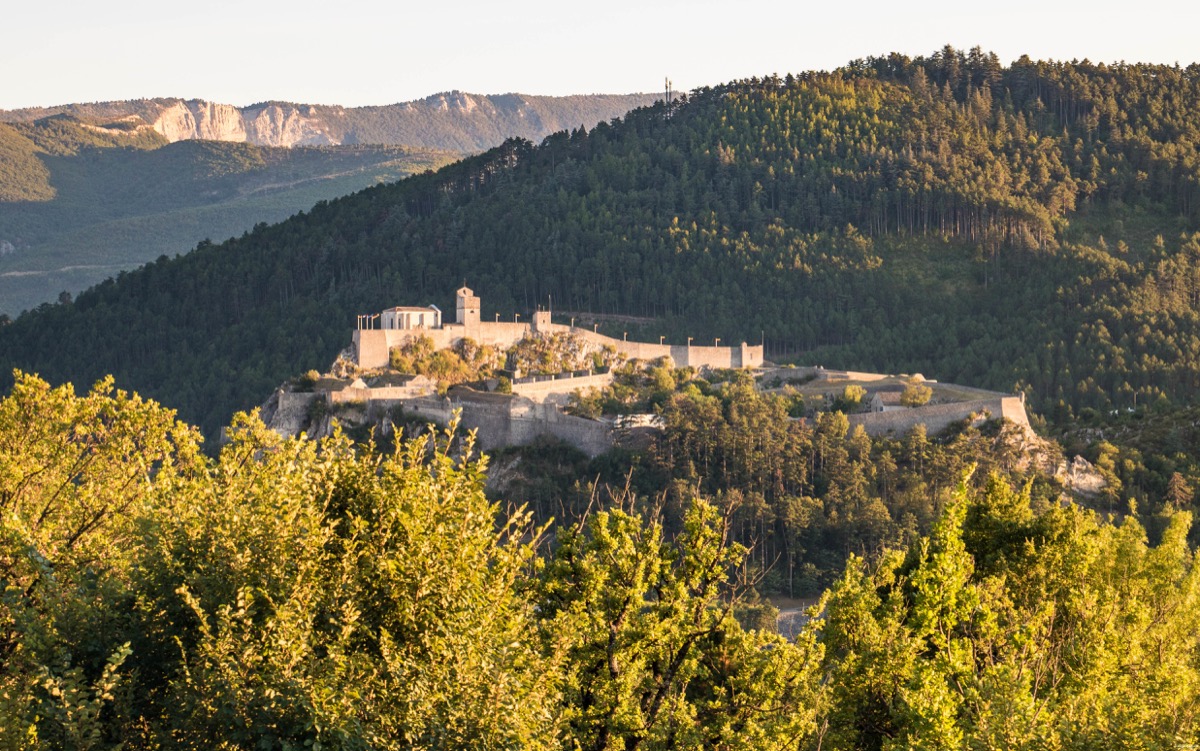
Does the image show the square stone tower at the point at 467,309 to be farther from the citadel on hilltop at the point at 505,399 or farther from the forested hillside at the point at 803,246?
the forested hillside at the point at 803,246

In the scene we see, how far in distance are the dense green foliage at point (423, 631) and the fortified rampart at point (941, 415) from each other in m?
45.1

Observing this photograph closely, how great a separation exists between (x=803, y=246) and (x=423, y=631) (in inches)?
3840

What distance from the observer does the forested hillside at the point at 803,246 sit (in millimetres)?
96125

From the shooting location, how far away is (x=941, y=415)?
68.8 metres

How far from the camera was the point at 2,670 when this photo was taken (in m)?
15.9

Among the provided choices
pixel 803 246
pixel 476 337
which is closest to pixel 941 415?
pixel 476 337

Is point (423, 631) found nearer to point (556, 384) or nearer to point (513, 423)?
point (513, 423)

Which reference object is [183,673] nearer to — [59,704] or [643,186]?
[59,704]

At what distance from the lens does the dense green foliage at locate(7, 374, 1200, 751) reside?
48.4 feet

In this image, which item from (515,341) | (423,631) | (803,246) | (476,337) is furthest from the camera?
(803,246)

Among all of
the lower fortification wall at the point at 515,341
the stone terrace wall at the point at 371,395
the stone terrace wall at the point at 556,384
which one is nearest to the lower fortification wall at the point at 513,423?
the stone terrace wall at the point at 371,395

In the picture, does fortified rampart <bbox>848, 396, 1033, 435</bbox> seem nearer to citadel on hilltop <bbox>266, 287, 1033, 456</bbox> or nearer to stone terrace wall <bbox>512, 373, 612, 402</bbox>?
citadel on hilltop <bbox>266, 287, 1033, 456</bbox>

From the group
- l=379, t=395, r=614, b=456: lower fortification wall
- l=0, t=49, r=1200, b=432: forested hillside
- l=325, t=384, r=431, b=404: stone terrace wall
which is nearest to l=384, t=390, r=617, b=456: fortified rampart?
l=379, t=395, r=614, b=456: lower fortification wall

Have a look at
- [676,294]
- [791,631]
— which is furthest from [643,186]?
[791,631]
